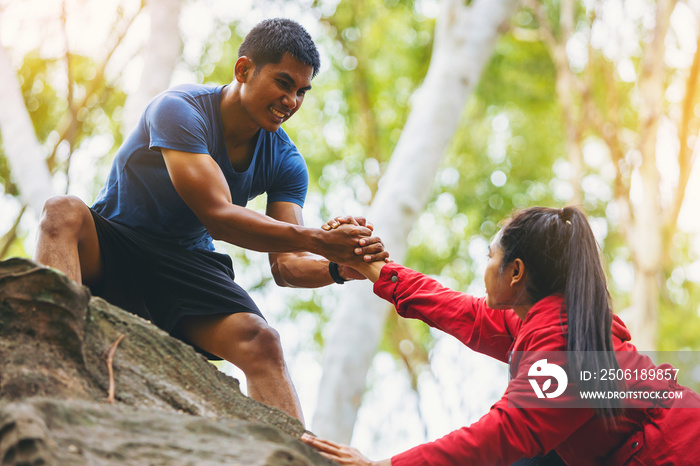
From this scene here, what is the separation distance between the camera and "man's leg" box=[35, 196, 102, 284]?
2758mm

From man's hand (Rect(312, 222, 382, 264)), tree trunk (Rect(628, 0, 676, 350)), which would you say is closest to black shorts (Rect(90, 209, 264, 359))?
man's hand (Rect(312, 222, 382, 264))

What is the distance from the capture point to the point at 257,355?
9.96 feet

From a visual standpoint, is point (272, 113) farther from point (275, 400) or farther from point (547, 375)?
point (547, 375)

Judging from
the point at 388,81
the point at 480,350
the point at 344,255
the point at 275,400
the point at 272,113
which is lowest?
the point at 275,400

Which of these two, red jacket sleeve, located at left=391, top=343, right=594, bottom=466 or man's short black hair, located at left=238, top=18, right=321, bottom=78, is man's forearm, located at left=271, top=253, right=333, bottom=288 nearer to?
man's short black hair, located at left=238, top=18, right=321, bottom=78

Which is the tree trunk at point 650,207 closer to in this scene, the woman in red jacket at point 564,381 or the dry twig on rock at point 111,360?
the woman in red jacket at point 564,381

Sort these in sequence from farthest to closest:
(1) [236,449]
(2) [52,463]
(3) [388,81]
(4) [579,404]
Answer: (3) [388,81] < (4) [579,404] < (1) [236,449] < (2) [52,463]

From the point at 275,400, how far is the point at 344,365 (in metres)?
4.86

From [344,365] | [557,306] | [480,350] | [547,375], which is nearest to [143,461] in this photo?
[547,375]

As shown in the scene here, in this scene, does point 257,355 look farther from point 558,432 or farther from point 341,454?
point 558,432

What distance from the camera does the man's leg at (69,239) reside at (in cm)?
276

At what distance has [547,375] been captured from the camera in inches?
93.2

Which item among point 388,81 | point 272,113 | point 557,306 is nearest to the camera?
point 557,306

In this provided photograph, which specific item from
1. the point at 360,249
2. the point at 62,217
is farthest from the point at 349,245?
the point at 62,217
